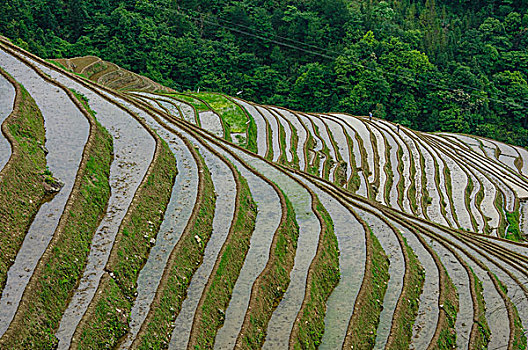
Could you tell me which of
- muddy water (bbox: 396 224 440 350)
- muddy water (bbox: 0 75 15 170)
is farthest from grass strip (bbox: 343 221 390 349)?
muddy water (bbox: 0 75 15 170)

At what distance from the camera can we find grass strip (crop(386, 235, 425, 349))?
7.66 meters

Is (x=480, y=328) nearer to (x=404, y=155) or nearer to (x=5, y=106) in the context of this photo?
(x=5, y=106)

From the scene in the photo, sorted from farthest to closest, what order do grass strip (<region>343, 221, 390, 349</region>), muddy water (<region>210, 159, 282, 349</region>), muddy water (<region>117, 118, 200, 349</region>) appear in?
1. grass strip (<region>343, 221, 390, 349</region>)
2. muddy water (<region>210, 159, 282, 349</region>)
3. muddy water (<region>117, 118, 200, 349</region>)

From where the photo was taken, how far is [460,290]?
8898 mm

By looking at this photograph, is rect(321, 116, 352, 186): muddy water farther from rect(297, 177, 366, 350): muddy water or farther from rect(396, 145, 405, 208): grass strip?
rect(297, 177, 366, 350): muddy water

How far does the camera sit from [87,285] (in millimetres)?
6516

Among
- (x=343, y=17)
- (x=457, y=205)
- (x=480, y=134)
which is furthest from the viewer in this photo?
(x=343, y=17)

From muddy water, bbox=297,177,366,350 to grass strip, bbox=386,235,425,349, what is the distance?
0.67 meters

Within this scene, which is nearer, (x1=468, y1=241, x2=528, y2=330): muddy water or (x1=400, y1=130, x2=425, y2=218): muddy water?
(x1=468, y1=241, x2=528, y2=330): muddy water

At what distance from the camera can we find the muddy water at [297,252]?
7.19m

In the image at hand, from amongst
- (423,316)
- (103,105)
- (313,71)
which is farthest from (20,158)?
(313,71)

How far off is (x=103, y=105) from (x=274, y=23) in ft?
99.2

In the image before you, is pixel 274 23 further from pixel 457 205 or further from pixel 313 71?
pixel 457 205

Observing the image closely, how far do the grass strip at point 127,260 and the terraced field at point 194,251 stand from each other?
2 centimetres
